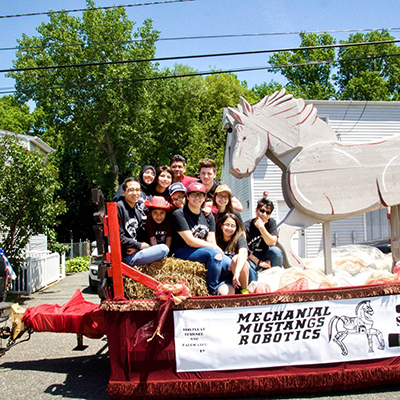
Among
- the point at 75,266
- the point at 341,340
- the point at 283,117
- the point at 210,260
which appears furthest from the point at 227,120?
the point at 75,266

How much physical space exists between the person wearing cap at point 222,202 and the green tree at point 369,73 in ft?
91.4

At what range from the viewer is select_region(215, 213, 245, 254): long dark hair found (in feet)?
13.6

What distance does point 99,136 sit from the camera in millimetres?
26016

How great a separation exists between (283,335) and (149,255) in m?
1.32

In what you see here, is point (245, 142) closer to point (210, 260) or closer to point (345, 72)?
point (210, 260)

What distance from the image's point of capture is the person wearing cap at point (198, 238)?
3.72m

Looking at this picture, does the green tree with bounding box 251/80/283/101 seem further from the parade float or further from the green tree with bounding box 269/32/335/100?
the parade float

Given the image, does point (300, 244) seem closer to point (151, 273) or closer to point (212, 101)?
point (151, 273)

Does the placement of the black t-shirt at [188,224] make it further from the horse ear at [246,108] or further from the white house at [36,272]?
the white house at [36,272]

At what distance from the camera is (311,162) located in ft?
18.7

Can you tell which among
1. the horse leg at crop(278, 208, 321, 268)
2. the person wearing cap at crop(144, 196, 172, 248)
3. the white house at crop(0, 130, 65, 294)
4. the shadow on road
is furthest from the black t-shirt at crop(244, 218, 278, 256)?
the white house at crop(0, 130, 65, 294)

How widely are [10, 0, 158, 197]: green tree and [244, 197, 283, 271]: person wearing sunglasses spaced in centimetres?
2061

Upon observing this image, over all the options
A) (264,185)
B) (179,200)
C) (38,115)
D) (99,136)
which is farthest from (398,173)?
(38,115)

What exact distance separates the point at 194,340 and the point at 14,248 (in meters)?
8.00
